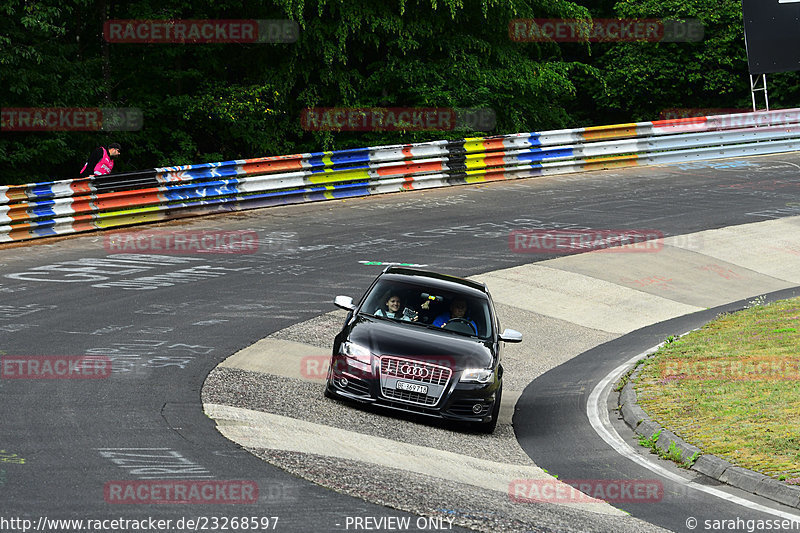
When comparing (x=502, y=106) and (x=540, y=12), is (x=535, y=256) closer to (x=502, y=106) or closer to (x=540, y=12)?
(x=502, y=106)

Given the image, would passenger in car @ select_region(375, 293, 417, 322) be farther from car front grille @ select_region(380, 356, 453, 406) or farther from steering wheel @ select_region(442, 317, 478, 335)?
car front grille @ select_region(380, 356, 453, 406)

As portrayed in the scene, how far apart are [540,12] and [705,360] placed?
1995 cm

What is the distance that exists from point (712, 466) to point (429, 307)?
12.7 ft

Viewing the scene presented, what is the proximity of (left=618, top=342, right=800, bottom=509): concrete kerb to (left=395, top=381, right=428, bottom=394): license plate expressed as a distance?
2518mm

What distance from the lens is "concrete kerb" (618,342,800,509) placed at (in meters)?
9.01

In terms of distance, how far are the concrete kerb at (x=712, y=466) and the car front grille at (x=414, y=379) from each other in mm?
2360

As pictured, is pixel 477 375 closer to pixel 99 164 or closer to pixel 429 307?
pixel 429 307

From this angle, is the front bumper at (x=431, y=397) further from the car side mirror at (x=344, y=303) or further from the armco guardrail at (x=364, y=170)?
the armco guardrail at (x=364, y=170)

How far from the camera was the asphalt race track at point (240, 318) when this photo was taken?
800 centimetres

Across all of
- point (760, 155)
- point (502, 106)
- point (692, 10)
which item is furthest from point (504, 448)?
point (692, 10)

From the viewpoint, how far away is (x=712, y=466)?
9867mm

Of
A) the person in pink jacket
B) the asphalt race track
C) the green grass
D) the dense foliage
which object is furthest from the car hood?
the dense foliage

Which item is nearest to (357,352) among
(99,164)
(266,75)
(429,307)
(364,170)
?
(429,307)

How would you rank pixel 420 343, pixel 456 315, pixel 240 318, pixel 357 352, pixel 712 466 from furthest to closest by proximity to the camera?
pixel 240 318 → pixel 456 315 → pixel 420 343 → pixel 357 352 → pixel 712 466
